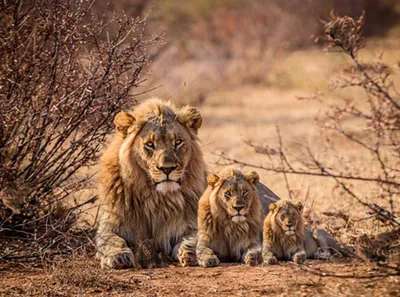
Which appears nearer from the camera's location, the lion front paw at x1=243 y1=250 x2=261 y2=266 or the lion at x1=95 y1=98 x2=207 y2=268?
the lion front paw at x1=243 y1=250 x2=261 y2=266

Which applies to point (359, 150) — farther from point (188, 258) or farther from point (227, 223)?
point (188, 258)

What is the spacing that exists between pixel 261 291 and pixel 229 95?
1583cm

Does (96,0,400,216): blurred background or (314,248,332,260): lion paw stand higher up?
(96,0,400,216): blurred background

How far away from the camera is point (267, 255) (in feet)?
20.9

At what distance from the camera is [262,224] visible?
6.77 metres

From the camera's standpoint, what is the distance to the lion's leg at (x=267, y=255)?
632cm

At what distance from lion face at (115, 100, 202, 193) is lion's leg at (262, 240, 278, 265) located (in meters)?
0.86

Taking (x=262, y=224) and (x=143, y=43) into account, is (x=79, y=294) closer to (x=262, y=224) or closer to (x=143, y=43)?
(x=262, y=224)

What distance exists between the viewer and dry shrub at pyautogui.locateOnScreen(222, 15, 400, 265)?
5.87 m

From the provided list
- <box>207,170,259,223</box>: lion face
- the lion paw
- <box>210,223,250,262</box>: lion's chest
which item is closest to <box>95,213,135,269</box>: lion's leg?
<box>210,223,250,262</box>: lion's chest

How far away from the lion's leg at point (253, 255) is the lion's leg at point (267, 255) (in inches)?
2.1

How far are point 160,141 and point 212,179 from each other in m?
0.52

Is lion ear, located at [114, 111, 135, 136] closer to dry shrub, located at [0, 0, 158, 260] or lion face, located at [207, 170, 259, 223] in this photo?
dry shrub, located at [0, 0, 158, 260]

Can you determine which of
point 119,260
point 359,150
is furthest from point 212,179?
point 359,150
